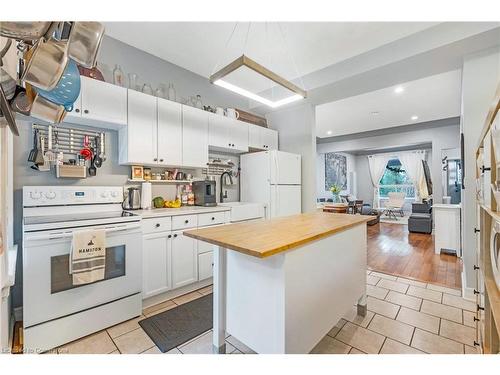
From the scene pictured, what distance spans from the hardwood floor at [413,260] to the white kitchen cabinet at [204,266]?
7.45ft

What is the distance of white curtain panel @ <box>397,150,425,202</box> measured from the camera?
27.4ft

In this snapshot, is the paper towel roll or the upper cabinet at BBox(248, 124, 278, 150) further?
the upper cabinet at BBox(248, 124, 278, 150)

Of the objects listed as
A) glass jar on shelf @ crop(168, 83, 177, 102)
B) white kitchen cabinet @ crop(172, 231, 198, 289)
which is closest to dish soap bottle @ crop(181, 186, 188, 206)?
white kitchen cabinet @ crop(172, 231, 198, 289)

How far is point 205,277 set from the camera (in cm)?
270

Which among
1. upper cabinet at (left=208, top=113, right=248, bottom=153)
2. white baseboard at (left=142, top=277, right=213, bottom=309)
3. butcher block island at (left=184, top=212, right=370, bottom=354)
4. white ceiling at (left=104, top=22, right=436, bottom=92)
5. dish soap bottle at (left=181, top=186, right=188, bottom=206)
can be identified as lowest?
white baseboard at (left=142, top=277, right=213, bottom=309)

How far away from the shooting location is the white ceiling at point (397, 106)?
12.4 feet

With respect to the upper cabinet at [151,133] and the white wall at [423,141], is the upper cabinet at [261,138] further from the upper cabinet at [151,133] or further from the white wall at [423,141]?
the white wall at [423,141]

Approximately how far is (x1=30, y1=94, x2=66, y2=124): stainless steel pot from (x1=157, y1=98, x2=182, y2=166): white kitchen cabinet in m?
1.50

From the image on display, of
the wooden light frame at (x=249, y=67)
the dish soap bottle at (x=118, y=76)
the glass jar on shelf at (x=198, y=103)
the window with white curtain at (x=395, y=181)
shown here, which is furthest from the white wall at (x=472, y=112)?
the window with white curtain at (x=395, y=181)

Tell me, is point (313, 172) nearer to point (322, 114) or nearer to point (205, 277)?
point (322, 114)

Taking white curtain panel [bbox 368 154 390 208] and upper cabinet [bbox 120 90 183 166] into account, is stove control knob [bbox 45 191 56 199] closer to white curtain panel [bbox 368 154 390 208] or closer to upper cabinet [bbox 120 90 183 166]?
upper cabinet [bbox 120 90 183 166]

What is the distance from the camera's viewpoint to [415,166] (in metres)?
8.46

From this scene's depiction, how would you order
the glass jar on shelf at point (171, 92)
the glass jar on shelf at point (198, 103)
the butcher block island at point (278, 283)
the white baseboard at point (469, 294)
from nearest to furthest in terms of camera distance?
1. the butcher block island at point (278, 283)
2. the white baseboard at point (469, 294)
3. the glass jar on shelf at point (171, 92)
4. the glass jar on shelf at point (198, 103)
